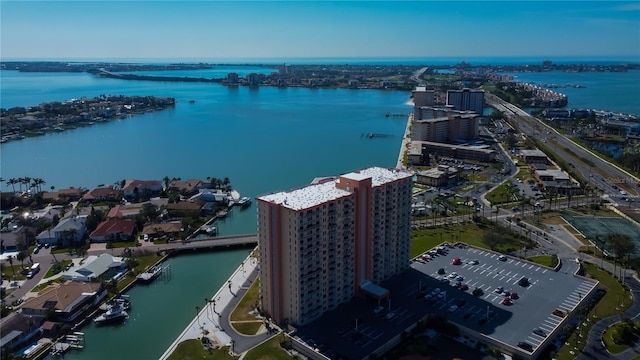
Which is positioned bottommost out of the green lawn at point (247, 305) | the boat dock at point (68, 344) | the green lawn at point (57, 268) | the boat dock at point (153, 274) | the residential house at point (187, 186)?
the boat dock at point (68, 344)

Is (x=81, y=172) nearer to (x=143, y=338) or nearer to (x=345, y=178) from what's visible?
(x=143, y=338)

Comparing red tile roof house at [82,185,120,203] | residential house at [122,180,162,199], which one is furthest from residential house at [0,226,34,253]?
residential house at [122,180,162,199]

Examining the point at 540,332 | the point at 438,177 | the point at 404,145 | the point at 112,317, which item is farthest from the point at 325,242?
the point at 404,145

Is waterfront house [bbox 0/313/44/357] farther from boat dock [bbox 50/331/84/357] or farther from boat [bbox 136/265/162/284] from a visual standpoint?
boat [bbox 136/265/162/284]

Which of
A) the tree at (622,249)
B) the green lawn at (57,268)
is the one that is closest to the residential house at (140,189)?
the green lawn at (57,268)

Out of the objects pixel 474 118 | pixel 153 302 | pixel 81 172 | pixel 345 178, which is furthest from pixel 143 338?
pixel 474 118

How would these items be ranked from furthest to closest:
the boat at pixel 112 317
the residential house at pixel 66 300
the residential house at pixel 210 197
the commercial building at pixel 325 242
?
the residential house at pixel 210 197, the boat at pixel 112 317, the residential house at pixel 66 300, the commercial building at pixel 325 242

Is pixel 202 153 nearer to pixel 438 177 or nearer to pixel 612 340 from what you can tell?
pixel 438 177

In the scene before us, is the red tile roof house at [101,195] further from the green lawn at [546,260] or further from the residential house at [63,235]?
the green lawn at [546,260]
